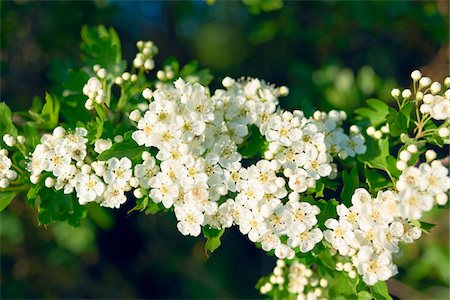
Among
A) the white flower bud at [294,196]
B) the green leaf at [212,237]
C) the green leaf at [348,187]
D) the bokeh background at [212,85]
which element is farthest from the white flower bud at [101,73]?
the green leaf at [348,187]

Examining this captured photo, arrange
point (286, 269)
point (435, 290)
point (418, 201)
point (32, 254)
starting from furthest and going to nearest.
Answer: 1. point (32, 254)
2. point (435, 290)
3. point (286, 269)
4. point (418, 201)

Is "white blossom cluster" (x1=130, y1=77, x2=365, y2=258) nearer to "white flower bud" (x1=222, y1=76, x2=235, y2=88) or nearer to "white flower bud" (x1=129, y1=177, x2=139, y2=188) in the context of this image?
"white flower bud" (x1=129, y1=177, x2=139, y2=188)

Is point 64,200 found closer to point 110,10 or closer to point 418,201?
point 418,201

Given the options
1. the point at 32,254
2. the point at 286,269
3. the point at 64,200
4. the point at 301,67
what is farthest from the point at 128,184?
the point at 32,254

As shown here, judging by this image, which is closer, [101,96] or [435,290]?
[101,96]

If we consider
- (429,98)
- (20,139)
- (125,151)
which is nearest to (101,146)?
(125,151)
